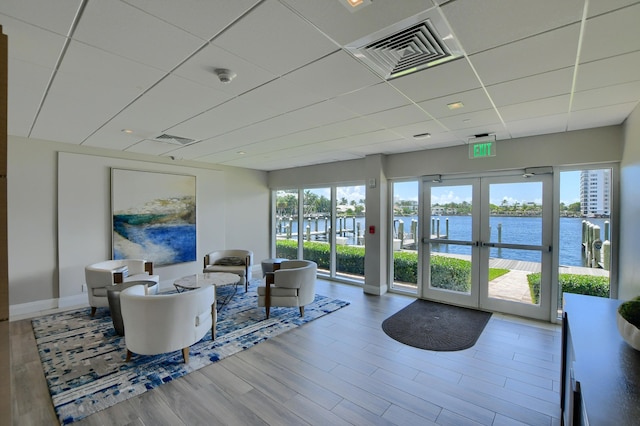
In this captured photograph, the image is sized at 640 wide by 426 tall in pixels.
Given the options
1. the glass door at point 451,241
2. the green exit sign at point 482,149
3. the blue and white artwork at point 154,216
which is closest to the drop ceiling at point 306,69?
the green exit sign at point 482,149

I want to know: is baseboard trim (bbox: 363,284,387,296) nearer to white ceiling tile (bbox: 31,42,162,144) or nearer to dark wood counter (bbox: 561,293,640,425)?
dark wood counter (bbox: 561,293,640,425)

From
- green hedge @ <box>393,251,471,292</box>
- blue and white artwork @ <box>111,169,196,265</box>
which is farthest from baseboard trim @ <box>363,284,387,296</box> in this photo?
blue and white artwork @ <box>111,169,196,265</box>

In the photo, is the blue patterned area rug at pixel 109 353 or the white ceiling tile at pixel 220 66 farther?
the blue patterned area rug at pixel 109 353

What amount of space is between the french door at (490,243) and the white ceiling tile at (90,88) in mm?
4629

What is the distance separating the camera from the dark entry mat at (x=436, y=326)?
3.64 m

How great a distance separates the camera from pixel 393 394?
2.62 meters

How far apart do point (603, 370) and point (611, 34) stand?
1882 mm

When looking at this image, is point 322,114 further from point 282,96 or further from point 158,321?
point 158,321

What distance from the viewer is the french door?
4.38 metres

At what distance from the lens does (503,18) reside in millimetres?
1619

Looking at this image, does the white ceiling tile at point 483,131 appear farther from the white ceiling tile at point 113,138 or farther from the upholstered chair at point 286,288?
the white ceiling tile at point 113,138

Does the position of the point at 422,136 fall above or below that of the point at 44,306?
above

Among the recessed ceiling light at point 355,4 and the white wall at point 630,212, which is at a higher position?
the recessed ceiling light at point 355,4

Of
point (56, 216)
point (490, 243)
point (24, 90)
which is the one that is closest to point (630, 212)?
point (490, 243)
